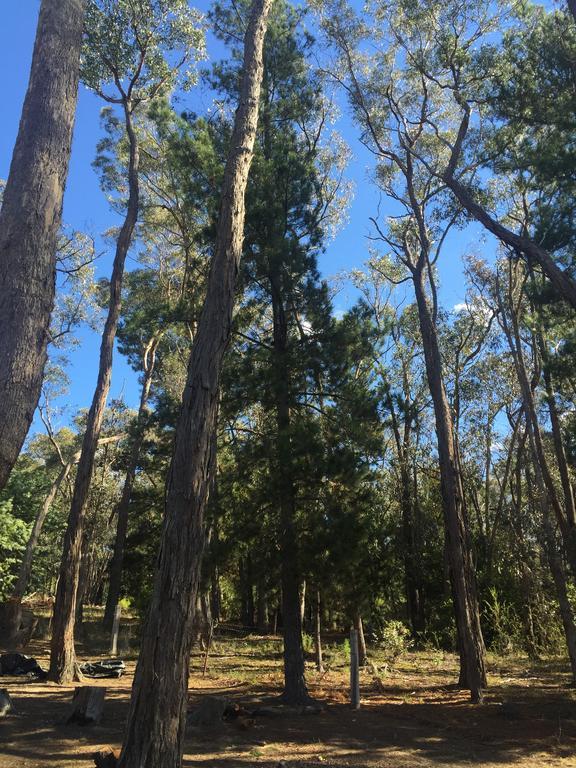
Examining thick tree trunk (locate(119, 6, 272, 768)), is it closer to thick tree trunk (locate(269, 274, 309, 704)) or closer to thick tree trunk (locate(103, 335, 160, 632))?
thick tree trunk (locate(269, 274, 309, 704))

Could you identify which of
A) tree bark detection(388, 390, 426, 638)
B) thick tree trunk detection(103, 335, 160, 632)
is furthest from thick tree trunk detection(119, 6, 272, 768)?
tree bark detection(388, 390, 426, 638)

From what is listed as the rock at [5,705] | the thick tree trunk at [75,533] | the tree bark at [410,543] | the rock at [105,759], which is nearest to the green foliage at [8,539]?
the thick tree trunk at [75,533]

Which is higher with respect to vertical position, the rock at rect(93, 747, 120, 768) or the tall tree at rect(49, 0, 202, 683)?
the tall tree at rect(49, 0, 202, 683)

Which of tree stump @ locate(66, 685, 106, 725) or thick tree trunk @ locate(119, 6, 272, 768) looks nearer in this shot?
thick tree trunk @ locate(119, 6, 272, 768)

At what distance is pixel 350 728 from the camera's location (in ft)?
25.2

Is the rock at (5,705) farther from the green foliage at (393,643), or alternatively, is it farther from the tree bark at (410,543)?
the tree bark at (410,543)

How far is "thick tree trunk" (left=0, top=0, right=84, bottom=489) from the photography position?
297 cm

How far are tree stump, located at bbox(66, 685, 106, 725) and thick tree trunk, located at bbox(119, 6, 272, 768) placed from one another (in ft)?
12.5

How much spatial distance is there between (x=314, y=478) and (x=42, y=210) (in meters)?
6.67

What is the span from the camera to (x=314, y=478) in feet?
30.6

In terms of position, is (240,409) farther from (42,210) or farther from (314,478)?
(42,210)

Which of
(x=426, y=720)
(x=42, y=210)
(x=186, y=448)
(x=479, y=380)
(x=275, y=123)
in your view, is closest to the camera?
(x=42, y=210)

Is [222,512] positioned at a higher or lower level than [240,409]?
lower

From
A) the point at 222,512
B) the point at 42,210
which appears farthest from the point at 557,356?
the point at 42,210
